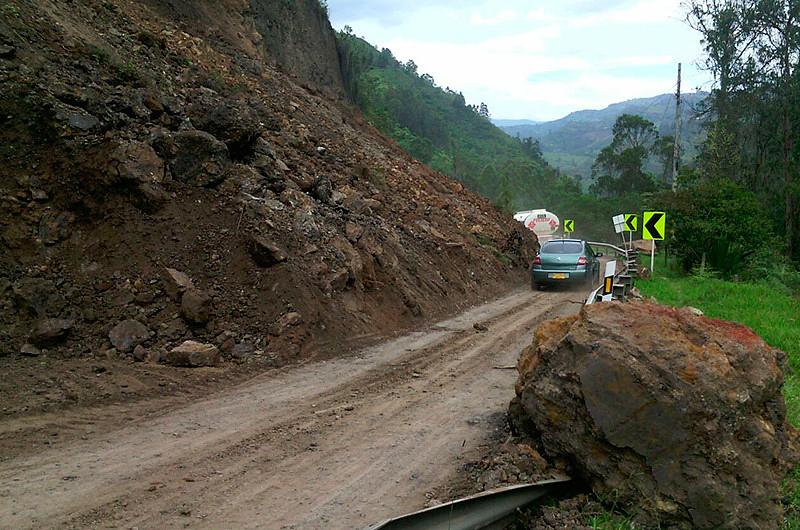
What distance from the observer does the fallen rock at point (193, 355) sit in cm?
834

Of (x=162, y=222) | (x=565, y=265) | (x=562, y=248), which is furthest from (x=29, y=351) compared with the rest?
(x=562, y=248)

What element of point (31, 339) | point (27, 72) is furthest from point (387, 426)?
point (27, 72)

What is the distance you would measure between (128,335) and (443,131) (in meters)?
92.1

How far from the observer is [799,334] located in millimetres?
10438

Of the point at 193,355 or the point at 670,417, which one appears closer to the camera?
the point at 670,417

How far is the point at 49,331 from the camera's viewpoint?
8.38 metres

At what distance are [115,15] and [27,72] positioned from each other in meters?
6.02

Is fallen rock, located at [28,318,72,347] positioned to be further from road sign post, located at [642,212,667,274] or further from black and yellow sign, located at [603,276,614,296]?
road sign post, located at [642,212,667,274]

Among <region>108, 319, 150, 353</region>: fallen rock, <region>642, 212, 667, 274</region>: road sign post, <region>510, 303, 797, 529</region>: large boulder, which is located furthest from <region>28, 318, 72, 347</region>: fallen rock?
<region>642, 212, 667, 274</region>: road sign post

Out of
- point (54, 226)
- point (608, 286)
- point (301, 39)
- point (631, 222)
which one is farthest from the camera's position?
point (301, 39)

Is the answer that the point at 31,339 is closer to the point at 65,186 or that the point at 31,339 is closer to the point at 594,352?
the point at 65,186

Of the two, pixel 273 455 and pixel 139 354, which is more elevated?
pixel 139 354

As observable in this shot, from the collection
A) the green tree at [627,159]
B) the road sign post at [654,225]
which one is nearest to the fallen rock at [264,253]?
the road sign post at [654,225]

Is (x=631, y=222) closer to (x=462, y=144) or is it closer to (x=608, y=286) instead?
(x=608, y=286)
